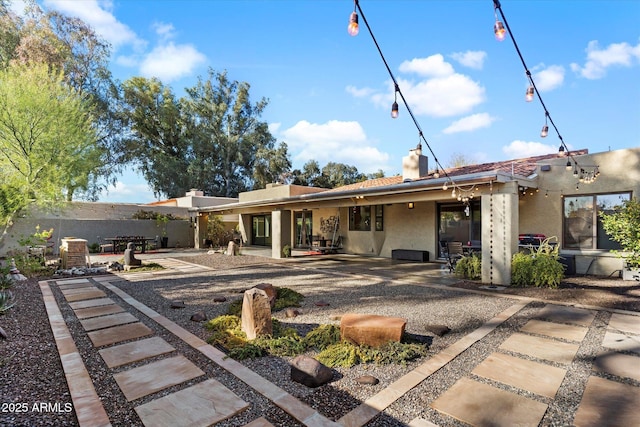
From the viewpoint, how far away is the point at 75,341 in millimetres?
3736

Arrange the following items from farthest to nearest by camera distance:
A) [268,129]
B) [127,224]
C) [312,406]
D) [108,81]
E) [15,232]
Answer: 1. [268,129]
2. [108,81]
3. [127,224]
4. [15,232]
5. [312,406]

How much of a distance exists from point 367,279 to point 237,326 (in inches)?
179

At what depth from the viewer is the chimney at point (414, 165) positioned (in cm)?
1241

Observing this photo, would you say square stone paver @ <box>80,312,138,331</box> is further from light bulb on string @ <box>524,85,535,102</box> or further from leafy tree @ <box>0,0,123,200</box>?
leafy tree @ <box>0,0,123,200</box>

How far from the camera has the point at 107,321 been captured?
4562 millimetres

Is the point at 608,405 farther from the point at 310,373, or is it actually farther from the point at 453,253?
the point at 453,253

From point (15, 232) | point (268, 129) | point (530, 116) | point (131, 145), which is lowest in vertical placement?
point (15, 232)

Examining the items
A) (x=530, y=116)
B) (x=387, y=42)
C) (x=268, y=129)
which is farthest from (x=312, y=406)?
(x=268, y=129)

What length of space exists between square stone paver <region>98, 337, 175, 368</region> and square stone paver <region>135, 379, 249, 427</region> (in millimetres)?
969

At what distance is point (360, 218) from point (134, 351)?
1152 cm

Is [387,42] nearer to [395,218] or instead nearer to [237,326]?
[237,326]

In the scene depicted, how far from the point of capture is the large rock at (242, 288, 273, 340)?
3.82 metres

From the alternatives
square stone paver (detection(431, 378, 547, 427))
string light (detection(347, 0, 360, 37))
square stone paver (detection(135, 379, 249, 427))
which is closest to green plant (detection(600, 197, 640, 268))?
square stone paver (detection(431, 378, 547, 427))

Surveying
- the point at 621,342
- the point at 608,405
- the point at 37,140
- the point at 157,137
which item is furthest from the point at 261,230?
the point at 608,405
